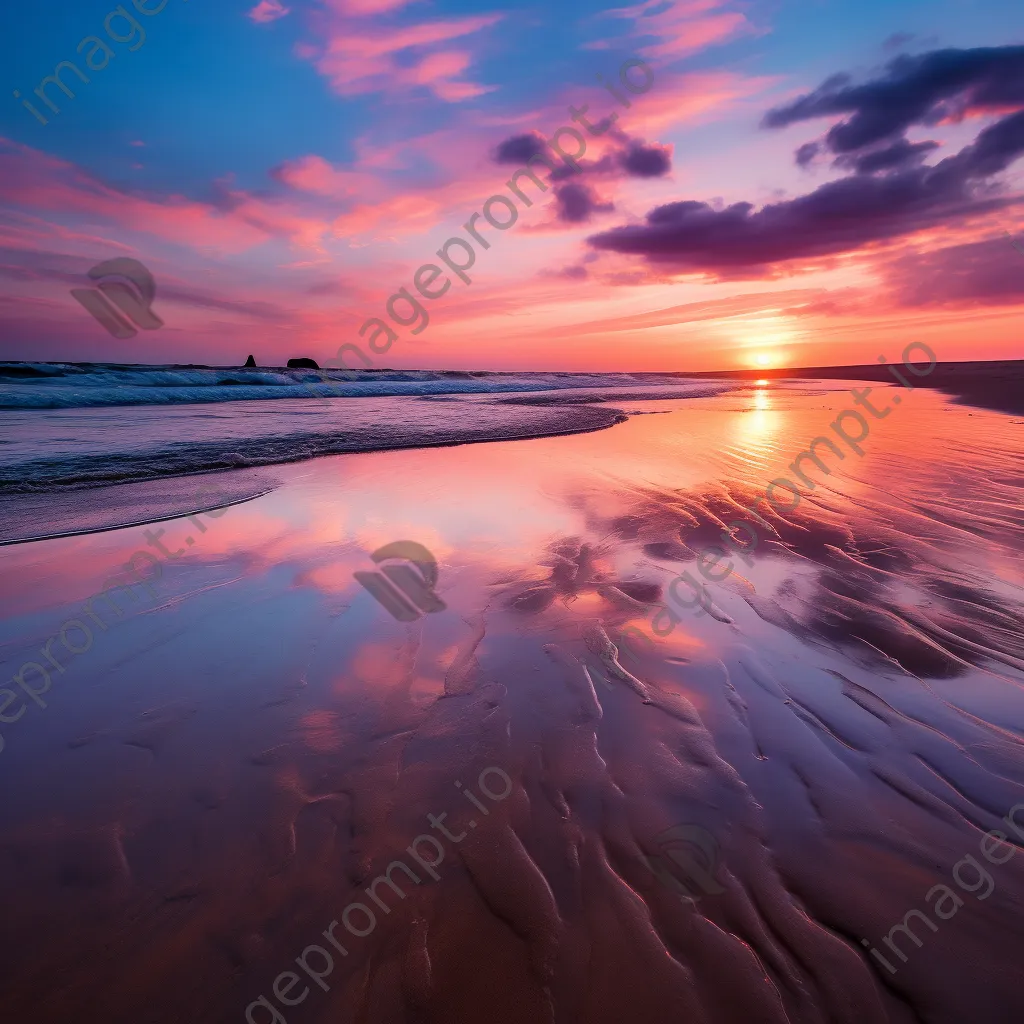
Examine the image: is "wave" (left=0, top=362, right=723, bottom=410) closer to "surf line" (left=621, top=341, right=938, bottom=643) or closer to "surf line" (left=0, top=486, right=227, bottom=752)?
"surf line" (left=0, top=486, right=227, bottom=752)

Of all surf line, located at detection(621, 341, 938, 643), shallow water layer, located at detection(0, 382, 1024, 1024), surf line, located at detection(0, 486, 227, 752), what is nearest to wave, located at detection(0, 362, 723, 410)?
surf line, located at detection(0, 486, 227, 752)

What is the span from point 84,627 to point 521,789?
372 cm

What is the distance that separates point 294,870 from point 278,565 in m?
3.49

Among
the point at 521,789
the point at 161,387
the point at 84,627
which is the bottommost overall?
the point at 84,627

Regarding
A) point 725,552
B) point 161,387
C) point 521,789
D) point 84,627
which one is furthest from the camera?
point 161,387

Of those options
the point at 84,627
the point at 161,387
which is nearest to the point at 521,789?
the point at 84,627

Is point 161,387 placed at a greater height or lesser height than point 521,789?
greater

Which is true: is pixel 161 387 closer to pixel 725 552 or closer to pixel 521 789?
pixel 725 552

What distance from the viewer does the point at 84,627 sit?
13.2 feet

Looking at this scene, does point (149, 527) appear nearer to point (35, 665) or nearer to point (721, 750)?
point (35, 665)

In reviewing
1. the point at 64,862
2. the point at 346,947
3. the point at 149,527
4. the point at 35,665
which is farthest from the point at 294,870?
the point at 149,527

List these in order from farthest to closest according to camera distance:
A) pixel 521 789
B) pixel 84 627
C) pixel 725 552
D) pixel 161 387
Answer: pixel 161 387, pixel 725 552, pixel 84 627, pixel 521 789

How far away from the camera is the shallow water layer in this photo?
1.70m

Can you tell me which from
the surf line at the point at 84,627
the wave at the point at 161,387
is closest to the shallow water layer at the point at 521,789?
the surf line at the point at 84,627
